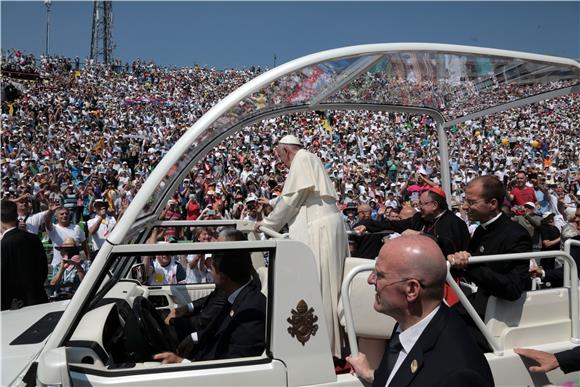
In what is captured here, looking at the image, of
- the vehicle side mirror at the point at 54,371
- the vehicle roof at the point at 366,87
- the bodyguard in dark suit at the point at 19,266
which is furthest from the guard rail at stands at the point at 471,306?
the bodyguard in dark suit at the point at 19,266

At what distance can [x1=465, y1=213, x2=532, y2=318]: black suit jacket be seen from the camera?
343 centimetres

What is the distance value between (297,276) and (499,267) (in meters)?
1.54

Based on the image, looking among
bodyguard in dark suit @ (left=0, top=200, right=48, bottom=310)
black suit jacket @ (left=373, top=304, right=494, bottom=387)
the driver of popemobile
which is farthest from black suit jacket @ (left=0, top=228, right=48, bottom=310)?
black suit jacket @ (left=373, top=304, right=494, bottom=387)

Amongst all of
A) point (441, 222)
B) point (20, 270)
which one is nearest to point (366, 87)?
point (441, 222)

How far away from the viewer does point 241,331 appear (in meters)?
3.17

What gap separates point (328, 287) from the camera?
355 centimetres

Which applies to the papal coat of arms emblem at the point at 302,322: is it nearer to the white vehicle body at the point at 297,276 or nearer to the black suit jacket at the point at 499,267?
the white vehicle body at the point at 297,276

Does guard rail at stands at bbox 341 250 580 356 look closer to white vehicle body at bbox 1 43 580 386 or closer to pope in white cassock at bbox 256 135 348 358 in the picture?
white vehicle body at bbox 1 43 580 386

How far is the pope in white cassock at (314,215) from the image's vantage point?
3.68 m

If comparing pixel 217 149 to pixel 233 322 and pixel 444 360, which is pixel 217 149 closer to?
pixel 233 322

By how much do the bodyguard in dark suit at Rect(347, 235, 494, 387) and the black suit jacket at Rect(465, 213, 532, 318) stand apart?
5.23 ft

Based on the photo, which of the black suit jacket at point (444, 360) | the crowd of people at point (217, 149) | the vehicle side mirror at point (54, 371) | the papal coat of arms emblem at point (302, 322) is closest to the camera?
the black suit jacket at point (444, 360)

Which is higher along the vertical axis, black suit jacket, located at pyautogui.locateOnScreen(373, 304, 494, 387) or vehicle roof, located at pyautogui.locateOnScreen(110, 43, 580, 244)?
vehicle roof, located at pyautogui.locateOnScreen(110, 43, 580, 244)

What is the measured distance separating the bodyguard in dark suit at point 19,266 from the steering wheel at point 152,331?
7.07 ft
